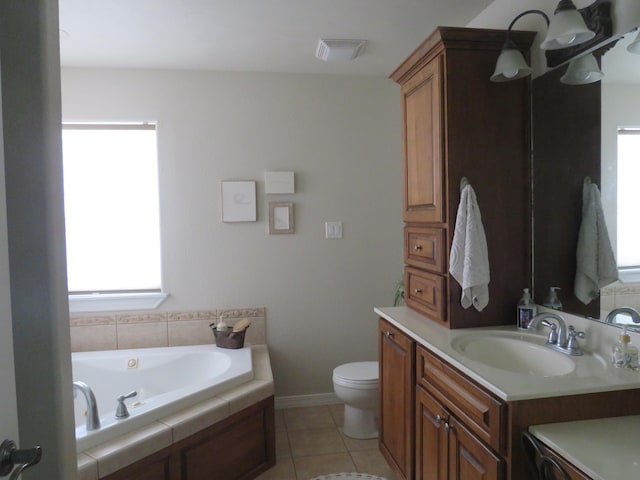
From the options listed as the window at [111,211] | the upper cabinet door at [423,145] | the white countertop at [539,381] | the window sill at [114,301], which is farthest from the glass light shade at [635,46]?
the window sill at [114,301]

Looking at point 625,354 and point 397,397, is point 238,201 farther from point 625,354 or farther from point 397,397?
point 625,354

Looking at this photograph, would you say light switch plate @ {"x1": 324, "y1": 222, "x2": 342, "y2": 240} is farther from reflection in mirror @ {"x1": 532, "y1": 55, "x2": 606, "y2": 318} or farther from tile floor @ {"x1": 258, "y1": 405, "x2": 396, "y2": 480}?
reflection in mirror @ {"x1": 532, "y1": 55, "x2": 606, "y2": 318}

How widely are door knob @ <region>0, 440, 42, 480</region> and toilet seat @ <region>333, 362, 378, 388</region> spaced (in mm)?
1958

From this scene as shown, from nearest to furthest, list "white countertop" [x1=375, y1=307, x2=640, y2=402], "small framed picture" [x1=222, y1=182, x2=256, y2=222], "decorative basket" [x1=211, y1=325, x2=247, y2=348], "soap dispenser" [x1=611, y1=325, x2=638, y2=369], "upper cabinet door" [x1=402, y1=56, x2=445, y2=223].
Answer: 1. "white countertop" [x1=375, y1=307, x2=640, y2=402]
2. "soap dispenser" [x1=611, y1=325, x2=638, y2=369]
3. "upper cabinet door" [x1=402, y1=56, x2=445, y2=223]
4. "decorative basket" [x1=211, y1=325, x2=247, y2=348]
5. "small framed picture" [x1=222, y1=182, x2=256, y2=222]

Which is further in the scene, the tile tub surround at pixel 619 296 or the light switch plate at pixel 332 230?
the light switch plate at pixel 332 230

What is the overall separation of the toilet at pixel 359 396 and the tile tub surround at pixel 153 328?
28.7 inches

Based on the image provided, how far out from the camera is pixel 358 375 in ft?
8.84

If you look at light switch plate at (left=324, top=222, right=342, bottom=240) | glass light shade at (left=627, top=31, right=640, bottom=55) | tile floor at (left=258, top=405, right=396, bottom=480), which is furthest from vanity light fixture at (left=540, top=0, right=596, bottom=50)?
tile floor at (left=258, top=405, right=396, bottom=480)

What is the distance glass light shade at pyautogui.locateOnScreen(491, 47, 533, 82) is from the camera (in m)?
1.76

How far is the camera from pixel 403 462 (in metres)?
2.07

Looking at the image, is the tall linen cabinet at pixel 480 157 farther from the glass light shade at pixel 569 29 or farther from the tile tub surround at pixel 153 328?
the tile tub surround at pixel 153 328

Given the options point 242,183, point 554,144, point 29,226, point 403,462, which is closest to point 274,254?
point 242,183

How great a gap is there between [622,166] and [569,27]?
1.70ft

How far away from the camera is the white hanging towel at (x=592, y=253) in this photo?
1641 mm
